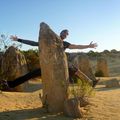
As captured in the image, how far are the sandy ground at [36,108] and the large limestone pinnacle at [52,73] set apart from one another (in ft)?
1.26

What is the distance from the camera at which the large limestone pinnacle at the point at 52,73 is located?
30.7 ft

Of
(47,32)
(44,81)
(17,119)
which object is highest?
(47,32)

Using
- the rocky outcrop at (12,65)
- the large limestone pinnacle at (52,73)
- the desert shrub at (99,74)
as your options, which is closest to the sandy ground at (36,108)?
the large limestone pinnacle at (52,73)

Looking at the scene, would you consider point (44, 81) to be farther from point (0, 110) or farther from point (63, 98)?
point (0, 110)

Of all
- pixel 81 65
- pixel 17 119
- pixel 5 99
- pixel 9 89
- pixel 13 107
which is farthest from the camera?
pixel 81 65

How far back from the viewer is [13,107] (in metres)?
10.4

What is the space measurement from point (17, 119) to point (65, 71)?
1855 millimetres

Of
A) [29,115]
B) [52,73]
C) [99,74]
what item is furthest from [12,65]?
[99,74]

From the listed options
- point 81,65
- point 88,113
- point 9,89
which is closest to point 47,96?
point 88,113

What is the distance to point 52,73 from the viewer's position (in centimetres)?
932

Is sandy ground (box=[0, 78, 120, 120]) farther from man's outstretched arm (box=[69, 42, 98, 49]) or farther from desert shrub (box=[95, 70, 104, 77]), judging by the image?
desert shrub (box=[95, 70, 104, 77])

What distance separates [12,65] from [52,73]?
681 cm

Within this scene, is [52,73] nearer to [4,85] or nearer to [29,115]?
[29,115]

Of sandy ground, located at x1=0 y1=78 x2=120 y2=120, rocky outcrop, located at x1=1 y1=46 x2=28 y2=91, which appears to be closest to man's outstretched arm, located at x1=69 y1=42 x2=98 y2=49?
sandy ground, located at x1=0 y1=78 x2=120 y2=120
